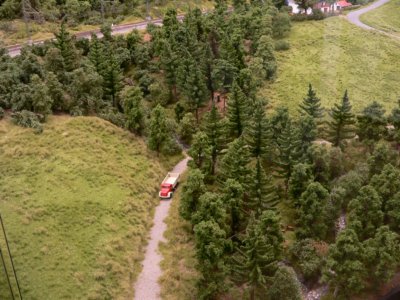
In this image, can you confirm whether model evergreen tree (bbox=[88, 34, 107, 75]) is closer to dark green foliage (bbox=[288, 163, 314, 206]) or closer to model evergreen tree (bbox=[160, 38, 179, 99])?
model evergreen tree (bbox=[160, 38, 179, 99])

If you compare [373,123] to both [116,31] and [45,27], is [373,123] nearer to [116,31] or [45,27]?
[116,31]

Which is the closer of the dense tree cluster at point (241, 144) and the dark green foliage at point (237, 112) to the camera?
the dense tree cluster at point (241, 144)

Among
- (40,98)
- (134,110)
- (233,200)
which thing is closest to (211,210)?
(233,200)

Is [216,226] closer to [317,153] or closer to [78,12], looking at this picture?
[317,153]

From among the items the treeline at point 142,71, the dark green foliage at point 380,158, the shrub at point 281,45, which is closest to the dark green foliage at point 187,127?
the treeline at point 142,71

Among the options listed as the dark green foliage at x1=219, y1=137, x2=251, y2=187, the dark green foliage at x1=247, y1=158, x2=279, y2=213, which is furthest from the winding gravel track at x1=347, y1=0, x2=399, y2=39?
the dark green foliage at x1=247, y1=158, x2=279, y2=213

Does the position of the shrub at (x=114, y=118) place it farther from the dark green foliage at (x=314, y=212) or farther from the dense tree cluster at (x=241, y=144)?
the dark green foliage at (x=314, y=212)
